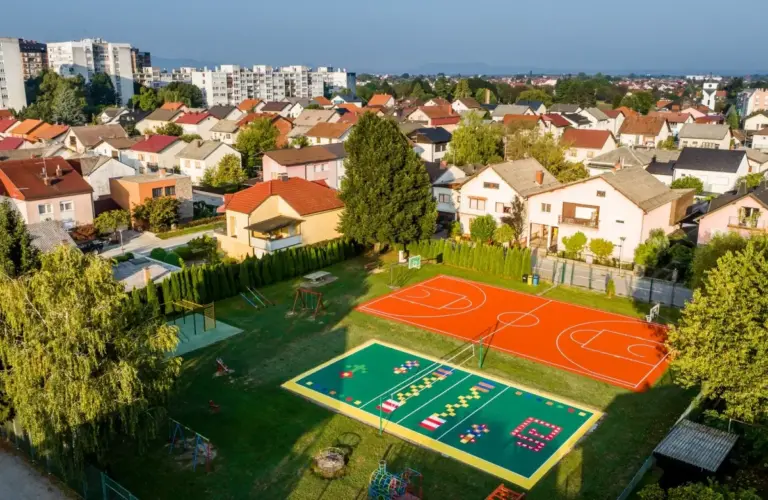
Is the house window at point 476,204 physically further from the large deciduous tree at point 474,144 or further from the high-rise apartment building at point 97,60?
the high-rise apartment building at point 97,60

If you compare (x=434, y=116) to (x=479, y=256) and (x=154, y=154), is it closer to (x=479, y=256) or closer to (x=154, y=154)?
(x=154, y=154)

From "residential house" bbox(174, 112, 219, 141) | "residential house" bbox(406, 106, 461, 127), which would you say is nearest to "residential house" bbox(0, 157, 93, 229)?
"residential house" bbox(174, 112, 219, 141)

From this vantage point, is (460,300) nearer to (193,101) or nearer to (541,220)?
(541,220)

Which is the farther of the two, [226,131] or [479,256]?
[226,131]

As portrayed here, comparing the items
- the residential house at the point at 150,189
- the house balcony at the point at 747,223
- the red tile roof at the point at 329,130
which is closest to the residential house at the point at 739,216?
the house balcony at the point at 747,223

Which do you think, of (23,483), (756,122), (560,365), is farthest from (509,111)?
(23,483)

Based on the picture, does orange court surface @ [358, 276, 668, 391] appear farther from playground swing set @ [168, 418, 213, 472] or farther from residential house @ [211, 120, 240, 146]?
residential house @ [211, 120, 240, 146]
